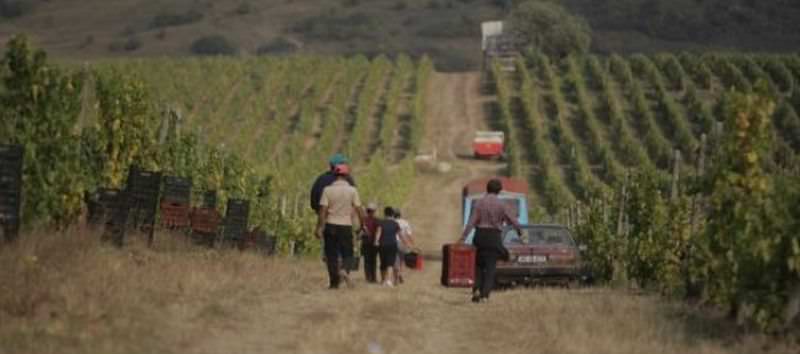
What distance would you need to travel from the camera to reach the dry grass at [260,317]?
536 inches

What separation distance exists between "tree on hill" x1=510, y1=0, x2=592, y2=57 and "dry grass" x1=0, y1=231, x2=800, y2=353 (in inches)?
4236

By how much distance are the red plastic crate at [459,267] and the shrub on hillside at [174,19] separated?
481 feet

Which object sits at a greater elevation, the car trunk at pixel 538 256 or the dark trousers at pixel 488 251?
the dark trousers at pixel 488 251

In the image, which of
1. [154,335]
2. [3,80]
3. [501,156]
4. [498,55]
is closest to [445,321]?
[154,335]

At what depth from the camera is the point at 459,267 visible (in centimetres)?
2597

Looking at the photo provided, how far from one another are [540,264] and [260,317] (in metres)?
11.0

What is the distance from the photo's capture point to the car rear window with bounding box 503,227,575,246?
2680cm

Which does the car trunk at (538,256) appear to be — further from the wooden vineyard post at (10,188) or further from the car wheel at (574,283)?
the wooden vineyard post at (10,188)

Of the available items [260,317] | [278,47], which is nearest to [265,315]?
[260,317]

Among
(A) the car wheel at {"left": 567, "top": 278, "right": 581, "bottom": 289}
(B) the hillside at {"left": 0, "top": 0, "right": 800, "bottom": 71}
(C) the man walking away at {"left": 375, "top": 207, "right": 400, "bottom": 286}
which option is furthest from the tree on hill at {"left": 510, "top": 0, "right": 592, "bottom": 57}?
(C) the man walking away at {"left": 375, "top": 207, "right": 400, "bottom": 286}

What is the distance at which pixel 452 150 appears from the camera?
83312mm

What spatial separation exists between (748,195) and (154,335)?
22.5 ft

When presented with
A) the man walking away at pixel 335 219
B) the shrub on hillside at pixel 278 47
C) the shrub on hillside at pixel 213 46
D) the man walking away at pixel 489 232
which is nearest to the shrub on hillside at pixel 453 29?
the shrub on hillside at pixel 278 47

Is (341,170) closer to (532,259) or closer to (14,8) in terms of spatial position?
(532,259)
